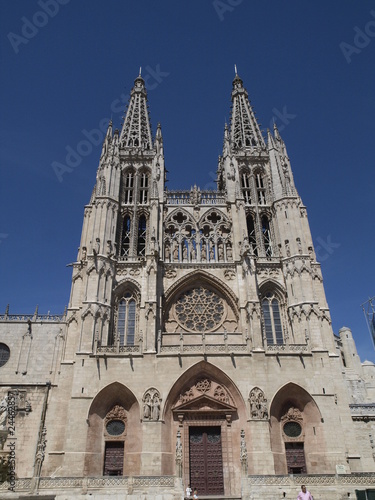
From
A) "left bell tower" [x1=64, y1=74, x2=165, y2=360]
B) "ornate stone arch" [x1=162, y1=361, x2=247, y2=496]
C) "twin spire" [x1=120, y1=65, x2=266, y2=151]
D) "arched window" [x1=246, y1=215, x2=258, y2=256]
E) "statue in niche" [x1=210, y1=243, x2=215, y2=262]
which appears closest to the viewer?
"ornate stone arch" [x1=162, y1=361, x2=247, y2=496]

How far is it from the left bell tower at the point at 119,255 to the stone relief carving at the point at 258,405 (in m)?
6.01

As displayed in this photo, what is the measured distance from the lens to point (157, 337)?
23.2 metres

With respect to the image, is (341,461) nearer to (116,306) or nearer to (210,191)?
(116,306)

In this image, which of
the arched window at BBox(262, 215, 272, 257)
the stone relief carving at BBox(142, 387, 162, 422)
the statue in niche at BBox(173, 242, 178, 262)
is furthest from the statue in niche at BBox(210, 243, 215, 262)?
the stone relief carving at BBox(142, 387, 162, 422)

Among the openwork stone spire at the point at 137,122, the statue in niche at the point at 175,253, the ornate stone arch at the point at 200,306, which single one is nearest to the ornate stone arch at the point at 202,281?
the ornate stone arch at the point at 200,306

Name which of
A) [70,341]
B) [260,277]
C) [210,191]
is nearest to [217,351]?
[260,277]

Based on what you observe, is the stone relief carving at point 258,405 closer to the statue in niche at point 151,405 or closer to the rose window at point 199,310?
the statue in niche at point 151,405

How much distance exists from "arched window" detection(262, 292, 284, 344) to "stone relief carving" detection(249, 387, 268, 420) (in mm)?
4395

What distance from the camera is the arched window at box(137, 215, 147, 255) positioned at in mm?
28906

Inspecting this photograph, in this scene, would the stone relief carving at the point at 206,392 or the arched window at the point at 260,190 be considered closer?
the stone relief carving at the point at 206,392

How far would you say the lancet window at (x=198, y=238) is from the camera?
90.1 ft

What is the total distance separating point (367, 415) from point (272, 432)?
7.30 m

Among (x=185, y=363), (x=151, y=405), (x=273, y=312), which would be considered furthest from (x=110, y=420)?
(x=273, y=312)

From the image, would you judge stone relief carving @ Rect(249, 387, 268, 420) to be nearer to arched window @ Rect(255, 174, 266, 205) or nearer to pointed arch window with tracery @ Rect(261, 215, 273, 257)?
pointed arch window with tracery @ Rect(261, 215, 273, 257)
